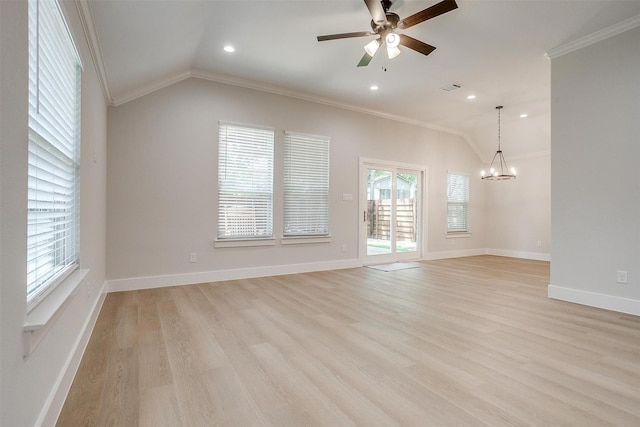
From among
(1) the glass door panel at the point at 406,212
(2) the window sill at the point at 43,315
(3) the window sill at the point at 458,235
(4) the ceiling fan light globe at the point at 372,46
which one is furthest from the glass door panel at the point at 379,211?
(2) the window sill at the point at 43,315

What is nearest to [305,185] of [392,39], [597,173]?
[392,39]

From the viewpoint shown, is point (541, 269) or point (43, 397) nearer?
point (43, 397)

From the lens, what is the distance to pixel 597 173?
3531 millimetres

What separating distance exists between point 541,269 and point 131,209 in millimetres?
7085

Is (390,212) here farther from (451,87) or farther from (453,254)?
(451,87)

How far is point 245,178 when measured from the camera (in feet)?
16.1

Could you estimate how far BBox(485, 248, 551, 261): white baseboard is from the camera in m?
7.22

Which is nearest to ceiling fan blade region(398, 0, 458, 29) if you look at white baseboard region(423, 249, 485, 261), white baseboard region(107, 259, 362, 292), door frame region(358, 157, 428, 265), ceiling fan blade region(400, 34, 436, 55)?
ceiling fan blade region(400, 34, 436, 55)

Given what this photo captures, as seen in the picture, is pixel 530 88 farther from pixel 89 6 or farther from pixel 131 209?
pixel 131 209

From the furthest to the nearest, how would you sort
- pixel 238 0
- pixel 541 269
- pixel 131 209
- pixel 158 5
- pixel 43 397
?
pixel 541 269
pixel 131 209
pixel 238 0
pixel 158 5
pixel 43 397

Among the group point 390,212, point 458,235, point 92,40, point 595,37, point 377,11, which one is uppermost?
point 595,37

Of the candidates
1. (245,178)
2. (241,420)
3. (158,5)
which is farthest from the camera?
(245,178)

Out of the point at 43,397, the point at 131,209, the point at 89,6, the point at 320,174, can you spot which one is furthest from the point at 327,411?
the point at 320,174

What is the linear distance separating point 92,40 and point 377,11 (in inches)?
97.4
